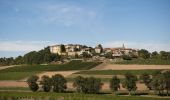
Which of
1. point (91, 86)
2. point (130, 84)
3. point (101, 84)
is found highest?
point (101, 84)

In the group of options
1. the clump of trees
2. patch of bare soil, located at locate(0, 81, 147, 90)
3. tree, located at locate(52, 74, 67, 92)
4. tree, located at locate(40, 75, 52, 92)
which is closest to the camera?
tree, located at locate(52, 74, 67, 92)

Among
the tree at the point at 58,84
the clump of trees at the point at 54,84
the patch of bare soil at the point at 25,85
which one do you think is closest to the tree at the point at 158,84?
→ the patch of bare soil at the point at 25,85

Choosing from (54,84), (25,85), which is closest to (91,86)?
(54,84)

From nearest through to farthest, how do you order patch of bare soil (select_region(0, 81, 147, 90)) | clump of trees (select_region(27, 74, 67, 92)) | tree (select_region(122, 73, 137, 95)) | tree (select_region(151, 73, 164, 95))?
tree (select_region(151, 73, 164, 95)), tree (select_region(122, 73, 137, 95)), clump of trees (select_region(27, 74, 67, 92)), patch of bare soil (select_region(0, 81, 147, 90))

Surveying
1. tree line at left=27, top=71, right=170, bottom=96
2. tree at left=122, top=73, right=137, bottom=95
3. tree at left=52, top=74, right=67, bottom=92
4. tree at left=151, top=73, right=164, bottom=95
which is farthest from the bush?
tree at left=151, top=73, right=164, bottom=95

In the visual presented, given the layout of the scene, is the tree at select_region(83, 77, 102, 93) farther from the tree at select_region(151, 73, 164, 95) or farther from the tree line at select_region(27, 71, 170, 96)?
the tree at select_region(151, 73, 164, 95)

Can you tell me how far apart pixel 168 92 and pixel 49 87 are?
104ft

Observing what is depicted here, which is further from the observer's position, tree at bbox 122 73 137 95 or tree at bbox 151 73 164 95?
tree at bbox 122 73 137 95

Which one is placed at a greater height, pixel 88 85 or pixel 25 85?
pixel 88 85

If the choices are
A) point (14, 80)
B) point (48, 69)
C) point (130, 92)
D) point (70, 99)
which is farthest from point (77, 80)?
point (48, 69)

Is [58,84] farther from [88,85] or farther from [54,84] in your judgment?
[88,85]

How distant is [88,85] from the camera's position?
8781 centimetres

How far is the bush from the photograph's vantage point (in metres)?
87.8

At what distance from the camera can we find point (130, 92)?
87.8 meters
